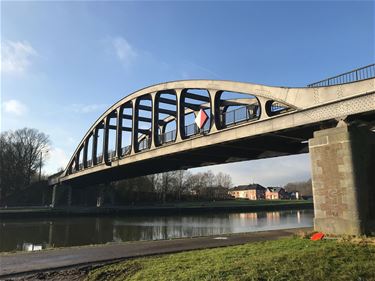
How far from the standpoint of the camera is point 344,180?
44.3ft

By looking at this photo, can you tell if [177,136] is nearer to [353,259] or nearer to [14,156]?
[353,259]

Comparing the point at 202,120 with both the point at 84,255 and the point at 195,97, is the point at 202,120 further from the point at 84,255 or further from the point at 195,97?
the point at 84,255

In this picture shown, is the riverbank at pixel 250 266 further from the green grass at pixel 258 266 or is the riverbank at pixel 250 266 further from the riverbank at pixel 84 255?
the riverbank at pixel 84 255

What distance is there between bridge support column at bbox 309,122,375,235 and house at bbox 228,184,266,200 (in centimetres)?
15258

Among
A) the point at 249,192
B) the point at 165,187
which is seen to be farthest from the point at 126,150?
the point at 249,192

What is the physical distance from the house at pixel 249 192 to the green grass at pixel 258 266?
517ft

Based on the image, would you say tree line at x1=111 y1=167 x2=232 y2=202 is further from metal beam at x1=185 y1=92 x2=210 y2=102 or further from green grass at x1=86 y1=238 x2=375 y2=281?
green grass at x1=86 y1=238 x2=375 y2=281

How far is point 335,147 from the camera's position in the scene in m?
14.0

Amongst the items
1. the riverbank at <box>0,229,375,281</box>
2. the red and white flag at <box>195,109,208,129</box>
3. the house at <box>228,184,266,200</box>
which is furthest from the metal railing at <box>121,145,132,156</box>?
the house at <box>228,184,266,200</box>

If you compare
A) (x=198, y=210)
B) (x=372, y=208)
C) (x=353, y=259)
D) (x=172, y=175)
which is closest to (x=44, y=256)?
(x=353, y=259)

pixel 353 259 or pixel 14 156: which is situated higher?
pixel 14 156

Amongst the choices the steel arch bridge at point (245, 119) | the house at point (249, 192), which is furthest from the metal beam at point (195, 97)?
the house at point (249, 192)

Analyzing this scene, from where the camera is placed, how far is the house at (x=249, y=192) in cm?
16638

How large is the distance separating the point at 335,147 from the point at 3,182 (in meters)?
76.7
